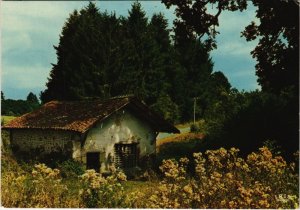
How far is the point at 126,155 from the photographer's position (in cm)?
2030

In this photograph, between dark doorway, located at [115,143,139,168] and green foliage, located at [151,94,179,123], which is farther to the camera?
dark doorway, located at [115,143,139,168]

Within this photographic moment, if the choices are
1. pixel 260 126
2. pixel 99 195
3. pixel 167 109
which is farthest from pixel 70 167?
pixel 99 195

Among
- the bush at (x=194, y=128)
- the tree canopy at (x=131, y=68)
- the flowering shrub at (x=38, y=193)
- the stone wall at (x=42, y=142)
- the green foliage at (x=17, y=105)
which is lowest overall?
the flowering shrub at (x=38, y=193)

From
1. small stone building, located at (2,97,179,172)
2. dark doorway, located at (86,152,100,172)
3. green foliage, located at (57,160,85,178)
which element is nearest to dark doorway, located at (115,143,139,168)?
small stone building, located at (2,97,179,172)

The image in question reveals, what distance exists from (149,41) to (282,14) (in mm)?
5043

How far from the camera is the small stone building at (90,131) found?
17766 mm

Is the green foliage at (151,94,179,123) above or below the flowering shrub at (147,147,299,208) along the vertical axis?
above

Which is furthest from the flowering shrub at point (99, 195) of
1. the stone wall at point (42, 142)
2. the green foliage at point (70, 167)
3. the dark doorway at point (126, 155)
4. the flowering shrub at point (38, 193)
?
the dark doorway at point (126, 155)

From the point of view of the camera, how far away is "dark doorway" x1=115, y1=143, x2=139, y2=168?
2022 cm

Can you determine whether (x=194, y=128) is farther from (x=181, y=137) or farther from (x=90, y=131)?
(x=90, y=131)

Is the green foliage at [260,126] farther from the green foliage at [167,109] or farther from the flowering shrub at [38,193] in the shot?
the flowering shrub at [38,193]

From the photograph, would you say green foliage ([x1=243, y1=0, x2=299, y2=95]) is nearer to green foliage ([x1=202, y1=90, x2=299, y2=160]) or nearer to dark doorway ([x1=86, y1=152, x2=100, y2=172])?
green foliage ([x1=202, y1=90, x2=299, y2=160])

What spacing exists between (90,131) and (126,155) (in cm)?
235

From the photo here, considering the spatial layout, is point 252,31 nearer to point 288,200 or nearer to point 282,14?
point 282,14
